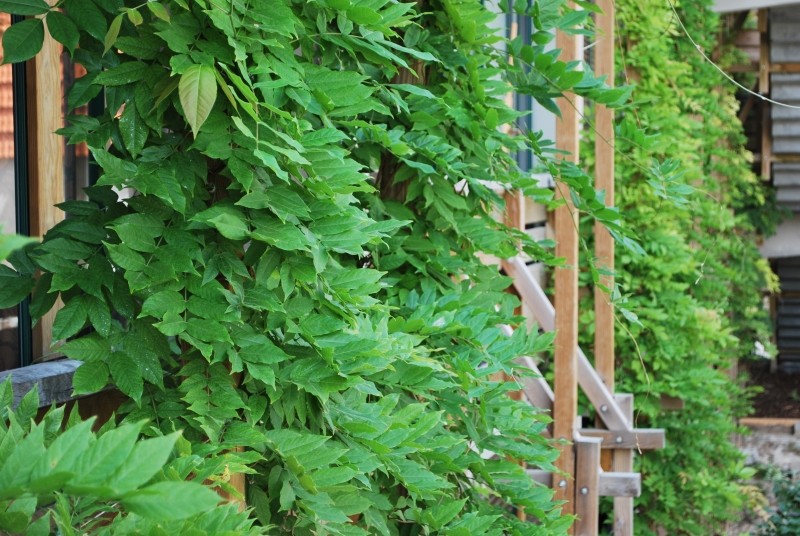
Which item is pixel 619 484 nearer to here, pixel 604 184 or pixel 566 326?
pixel 566 326

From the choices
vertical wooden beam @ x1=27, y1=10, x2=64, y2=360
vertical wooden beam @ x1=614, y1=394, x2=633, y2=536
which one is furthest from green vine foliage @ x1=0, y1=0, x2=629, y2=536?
vertical wooden beam @ x1=614, y1=394, x2=633, y2=536

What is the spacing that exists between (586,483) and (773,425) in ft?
29.8

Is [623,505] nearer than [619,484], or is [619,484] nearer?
[619,484]

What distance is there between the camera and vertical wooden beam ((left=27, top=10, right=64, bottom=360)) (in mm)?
1704

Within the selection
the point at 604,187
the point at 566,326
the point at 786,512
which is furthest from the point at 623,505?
the point at 786,512

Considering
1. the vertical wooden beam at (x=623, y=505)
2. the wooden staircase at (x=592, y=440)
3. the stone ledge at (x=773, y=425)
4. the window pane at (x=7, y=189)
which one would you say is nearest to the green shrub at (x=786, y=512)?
the wooden staircase at (x=592, y=440)

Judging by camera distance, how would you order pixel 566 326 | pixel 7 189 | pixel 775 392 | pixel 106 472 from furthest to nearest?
pixel 775 392
pixel 566 326
pixel 7 189
pixel 106 472

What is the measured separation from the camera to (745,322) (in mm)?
10273

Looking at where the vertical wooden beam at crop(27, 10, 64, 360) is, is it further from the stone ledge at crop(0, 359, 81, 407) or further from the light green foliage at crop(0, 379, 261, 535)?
the light green foliage at crop(0, 379, 261, 535)

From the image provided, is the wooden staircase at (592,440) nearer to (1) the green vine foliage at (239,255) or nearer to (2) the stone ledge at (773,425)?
(1) the green vine foliage at (239,255)

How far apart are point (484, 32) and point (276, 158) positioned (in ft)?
2.69

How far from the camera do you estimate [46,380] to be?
59.8 inches

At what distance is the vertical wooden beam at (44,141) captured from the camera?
1.70m

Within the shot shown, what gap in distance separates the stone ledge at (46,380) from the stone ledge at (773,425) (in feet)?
38.1
